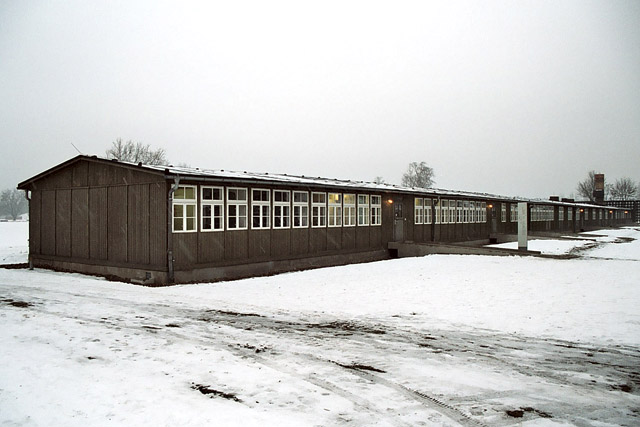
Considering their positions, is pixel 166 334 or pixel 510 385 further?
pixel 166 334

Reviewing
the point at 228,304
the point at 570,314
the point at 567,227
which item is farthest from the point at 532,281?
the point at 567,227

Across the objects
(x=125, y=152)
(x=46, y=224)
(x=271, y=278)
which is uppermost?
(x=125, y=152)

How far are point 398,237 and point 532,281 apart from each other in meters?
12.0

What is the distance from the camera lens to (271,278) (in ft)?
55.4

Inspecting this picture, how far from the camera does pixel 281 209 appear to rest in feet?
63.0

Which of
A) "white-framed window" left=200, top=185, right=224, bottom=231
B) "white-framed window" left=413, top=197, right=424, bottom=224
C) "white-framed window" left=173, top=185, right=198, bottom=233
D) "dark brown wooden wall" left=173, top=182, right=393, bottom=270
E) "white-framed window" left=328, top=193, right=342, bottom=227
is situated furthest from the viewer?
"white-framed window" left=413, top=197, right=424, bottom=224

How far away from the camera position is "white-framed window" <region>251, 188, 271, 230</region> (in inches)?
707

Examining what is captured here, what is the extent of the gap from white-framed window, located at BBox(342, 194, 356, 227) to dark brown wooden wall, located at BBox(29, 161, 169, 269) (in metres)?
9.65

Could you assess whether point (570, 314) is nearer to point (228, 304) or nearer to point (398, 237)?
point (228, 304)

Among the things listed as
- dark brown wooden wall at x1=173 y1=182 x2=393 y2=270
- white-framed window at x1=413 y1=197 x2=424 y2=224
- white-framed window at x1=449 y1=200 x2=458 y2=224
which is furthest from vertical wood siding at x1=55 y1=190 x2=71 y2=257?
white-framed window at x1=449 y1=200 x2=458 y2=224

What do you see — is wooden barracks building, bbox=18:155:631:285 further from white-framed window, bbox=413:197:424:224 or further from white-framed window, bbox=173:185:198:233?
white-framed window, bbox=413:197:424:224

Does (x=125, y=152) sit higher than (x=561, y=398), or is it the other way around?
(x=125, y=152)

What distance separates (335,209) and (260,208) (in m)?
4.93

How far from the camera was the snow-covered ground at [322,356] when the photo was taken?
5.18m
